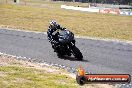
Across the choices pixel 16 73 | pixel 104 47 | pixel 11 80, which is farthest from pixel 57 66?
pixel 104 47

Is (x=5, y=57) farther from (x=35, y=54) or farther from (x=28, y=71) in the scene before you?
(x=28, y=71)

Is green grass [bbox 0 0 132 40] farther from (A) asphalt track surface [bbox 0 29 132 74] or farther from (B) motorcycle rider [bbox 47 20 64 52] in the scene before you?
(B) motorcycle rider [bbox 47 20 64 52]

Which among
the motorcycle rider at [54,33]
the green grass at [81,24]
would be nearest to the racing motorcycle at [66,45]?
the motorcycle rider at [54,33]

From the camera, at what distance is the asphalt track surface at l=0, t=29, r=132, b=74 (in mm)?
15448

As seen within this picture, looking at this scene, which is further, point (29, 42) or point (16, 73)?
point (29, 42)

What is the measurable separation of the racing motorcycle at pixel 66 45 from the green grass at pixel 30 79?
3.56m

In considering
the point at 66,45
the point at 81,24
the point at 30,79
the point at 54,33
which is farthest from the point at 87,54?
the point at 81,24

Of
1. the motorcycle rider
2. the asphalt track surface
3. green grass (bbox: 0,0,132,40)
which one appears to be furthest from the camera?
green grass (bbox: 0,0,132,40)

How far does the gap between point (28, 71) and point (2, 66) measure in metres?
1.27

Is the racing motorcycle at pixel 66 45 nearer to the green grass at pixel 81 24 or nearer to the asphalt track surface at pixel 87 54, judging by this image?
the asphalt track surface at pixel 87 54

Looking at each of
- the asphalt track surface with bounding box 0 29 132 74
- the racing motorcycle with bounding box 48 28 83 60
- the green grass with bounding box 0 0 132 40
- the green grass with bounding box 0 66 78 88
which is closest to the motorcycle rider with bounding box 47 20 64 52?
the racing motorcycle with bounding box 48 28 83 60

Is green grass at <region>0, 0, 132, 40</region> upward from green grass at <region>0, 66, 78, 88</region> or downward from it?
downward

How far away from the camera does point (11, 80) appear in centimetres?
1191

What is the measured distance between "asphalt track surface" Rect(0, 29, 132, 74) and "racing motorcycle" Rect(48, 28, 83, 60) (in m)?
0.28
